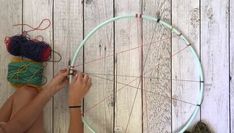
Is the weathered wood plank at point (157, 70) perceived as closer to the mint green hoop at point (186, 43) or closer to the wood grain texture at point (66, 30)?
the mint green hoop at point (186, 43)

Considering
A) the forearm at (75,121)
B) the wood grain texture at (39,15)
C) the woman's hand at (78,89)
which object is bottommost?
the forearm at (75,121)

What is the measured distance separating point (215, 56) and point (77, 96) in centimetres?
57

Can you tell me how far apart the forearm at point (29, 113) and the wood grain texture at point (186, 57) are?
0.51 meters

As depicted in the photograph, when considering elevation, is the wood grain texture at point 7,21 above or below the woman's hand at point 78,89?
above

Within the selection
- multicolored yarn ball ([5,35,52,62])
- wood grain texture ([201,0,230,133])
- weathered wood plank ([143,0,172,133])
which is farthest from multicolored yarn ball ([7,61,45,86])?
wood grain texture ([201,0,230,133])

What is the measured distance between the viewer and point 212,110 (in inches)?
59.2

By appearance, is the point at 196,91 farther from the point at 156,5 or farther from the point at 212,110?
the point at 156,5

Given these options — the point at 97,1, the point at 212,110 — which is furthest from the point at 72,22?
the point at 212,110

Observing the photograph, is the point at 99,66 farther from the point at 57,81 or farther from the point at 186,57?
the point at 186,57

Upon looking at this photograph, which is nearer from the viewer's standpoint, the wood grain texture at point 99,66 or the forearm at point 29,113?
the forearm at point 29,113

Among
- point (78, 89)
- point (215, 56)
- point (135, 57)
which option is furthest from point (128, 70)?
point (215, 56)

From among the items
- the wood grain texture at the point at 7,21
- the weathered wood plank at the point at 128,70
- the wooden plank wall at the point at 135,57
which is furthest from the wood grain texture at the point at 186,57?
the wood grain texture at the point at 7,21

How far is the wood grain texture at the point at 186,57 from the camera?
4.91 feet

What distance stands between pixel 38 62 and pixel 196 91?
638mm
